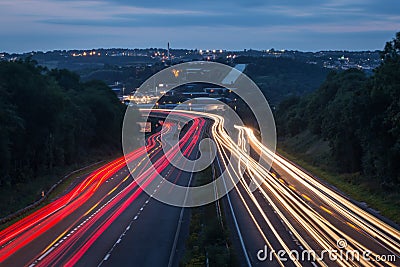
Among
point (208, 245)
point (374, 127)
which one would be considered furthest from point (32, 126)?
point (208, 245)

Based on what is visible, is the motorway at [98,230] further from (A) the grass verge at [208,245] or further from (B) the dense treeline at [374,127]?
(B) the dense treeline at [374,127]

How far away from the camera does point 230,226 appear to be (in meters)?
29.3

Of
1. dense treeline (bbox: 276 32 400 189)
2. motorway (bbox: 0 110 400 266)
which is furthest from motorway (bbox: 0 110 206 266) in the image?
dense treeline (bbox: 276 32 400 189)

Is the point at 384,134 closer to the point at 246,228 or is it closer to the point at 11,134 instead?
the point at 246,228

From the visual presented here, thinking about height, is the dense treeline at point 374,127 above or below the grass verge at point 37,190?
above

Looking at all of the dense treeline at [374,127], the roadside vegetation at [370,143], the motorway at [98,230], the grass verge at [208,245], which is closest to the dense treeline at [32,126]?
the motorway at [98,230]

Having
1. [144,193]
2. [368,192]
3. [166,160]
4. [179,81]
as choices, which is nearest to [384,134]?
[368,192]

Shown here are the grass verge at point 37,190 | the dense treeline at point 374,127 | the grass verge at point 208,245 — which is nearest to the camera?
the grass verge at point 208,245

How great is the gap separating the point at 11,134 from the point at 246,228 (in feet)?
80.1

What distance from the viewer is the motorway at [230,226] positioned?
2255 centimetres

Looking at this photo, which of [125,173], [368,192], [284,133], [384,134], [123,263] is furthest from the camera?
[284,133]

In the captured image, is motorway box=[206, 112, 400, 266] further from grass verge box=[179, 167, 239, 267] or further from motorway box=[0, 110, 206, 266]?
motorway box=[0, 110, 206, 266]

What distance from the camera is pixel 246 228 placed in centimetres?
2864

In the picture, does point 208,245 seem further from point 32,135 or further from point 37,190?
point 32,135
